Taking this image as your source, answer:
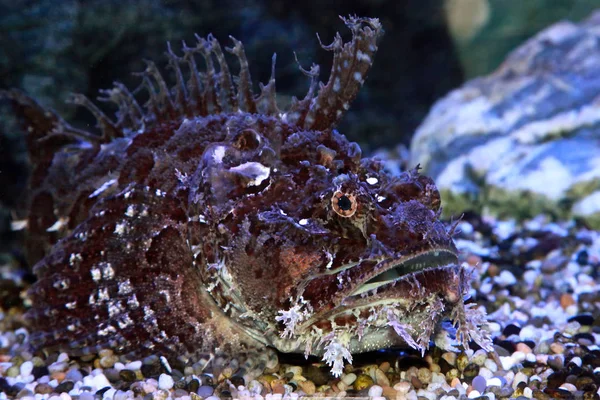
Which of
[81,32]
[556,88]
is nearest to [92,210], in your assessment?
[81,32]

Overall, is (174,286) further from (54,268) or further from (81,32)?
(81,32)

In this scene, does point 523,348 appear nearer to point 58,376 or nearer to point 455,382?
point 455,382

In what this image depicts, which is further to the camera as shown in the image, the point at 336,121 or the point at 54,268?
the point at 54,268

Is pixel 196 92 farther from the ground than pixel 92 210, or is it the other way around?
pixel 196 92

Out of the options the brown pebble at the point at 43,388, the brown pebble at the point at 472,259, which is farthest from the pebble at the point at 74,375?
the brown pebble at the point at 472,259

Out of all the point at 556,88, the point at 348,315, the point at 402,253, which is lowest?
the point at 348,315

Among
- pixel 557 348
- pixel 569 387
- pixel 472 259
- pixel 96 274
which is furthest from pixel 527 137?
pixel 96 274

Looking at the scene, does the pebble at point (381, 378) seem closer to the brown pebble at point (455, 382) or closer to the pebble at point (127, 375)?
the brown pebble at point (455, 382)
